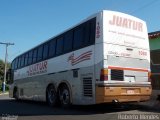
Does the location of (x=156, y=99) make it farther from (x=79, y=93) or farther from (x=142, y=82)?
(x=79, y=93)

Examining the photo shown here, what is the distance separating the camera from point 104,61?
12.2m

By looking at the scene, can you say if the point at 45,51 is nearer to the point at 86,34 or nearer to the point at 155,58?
the point at 86,34

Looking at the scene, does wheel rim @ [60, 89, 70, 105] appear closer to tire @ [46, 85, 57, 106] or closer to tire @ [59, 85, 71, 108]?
tire @ [59, 85, 71, 108]

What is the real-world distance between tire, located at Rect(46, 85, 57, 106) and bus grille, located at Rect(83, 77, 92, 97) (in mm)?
3403

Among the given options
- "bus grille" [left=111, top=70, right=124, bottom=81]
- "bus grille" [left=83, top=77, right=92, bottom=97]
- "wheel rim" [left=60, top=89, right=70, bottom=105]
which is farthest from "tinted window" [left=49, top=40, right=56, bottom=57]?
"bus grille" [left=111, top=70, right=124, bottom=81]

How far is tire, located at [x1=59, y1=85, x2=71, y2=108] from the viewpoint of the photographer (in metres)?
14.9

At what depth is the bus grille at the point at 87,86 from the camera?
502 inches

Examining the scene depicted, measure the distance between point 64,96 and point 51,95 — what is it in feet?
6.38

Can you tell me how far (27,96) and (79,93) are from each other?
893 cm

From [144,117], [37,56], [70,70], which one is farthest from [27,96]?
[144,117]

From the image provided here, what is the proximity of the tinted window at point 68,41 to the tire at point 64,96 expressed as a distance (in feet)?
5.85

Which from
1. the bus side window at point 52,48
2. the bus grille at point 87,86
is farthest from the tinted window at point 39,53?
the bus grille at point 87,86

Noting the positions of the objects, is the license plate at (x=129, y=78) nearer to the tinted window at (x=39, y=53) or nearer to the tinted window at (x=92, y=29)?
the tinted window at (x=92, y=29)

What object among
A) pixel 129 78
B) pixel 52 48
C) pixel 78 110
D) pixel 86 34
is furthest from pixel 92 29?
pixel 52 48
